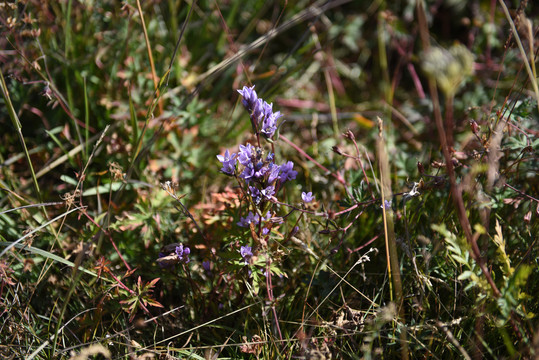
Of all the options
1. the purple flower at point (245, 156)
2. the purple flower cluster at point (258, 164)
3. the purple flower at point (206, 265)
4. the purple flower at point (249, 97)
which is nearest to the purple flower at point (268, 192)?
the purple flower cluster at point (258, 164)

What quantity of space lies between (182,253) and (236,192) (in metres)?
0.41

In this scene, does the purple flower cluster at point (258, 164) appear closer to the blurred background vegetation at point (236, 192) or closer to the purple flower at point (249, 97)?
the purple flower at point (249, 97)

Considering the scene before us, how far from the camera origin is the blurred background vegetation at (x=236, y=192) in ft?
5.26

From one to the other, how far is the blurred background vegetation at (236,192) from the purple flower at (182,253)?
0.11m

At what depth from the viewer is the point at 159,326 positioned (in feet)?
5.84

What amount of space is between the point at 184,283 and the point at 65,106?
4.25 ft

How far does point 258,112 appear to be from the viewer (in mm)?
1559

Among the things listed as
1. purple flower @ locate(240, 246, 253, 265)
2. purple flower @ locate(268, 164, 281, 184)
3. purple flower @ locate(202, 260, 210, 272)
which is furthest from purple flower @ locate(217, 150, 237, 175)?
purple flower @ locate(202, 260, 210, 272)

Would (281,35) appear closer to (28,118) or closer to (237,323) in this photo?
(28,118)

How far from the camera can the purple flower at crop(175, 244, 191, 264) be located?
1622mm

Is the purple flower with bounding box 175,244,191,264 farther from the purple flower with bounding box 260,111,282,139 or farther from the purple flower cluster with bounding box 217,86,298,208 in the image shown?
the purple flower with bounding box 260,111,282,139

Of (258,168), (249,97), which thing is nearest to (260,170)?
(258,168)

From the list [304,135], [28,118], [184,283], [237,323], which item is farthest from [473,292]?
[28,118]

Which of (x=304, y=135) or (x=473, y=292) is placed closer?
(x=473, y=292)
